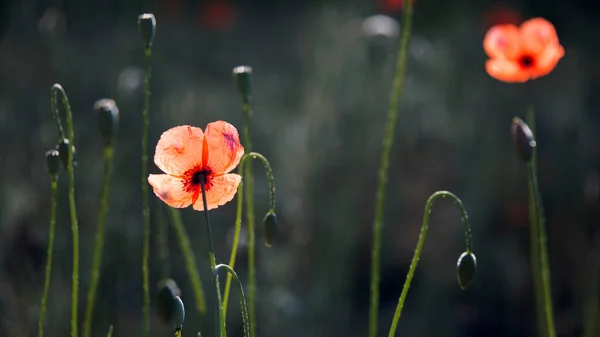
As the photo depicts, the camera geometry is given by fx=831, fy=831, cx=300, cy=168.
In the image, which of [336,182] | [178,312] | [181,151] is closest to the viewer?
[178,312]

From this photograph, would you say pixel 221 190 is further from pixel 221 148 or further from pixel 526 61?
pixel 526 61

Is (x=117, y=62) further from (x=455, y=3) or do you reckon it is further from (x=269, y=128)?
(x=455, y=3)

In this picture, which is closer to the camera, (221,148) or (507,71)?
(221,148)

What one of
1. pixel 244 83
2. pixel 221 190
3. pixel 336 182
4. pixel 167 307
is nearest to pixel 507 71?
pixel 244 83

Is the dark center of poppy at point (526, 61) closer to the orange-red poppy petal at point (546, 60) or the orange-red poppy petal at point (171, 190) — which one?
the orange-red poppy petal at point (546, 60)

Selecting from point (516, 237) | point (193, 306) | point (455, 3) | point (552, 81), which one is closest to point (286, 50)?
point (455, 3)

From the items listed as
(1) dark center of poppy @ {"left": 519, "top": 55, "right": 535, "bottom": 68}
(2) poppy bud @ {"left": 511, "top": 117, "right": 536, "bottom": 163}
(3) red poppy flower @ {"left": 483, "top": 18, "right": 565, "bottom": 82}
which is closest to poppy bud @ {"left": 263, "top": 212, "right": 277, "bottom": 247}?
(2) poppy bud @ {"left": 511, "top": 117, "right": 536, "bottom": 163}

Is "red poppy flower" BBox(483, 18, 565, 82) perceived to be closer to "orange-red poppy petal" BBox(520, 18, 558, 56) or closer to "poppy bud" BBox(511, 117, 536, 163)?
"orange-red poppy petal" BBox(520, 18, 558, 56)

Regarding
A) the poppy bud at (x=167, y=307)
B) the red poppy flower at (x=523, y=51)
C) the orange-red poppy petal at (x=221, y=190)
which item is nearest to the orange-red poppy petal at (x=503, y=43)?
the red poppy flower at (x=523, y=51)
